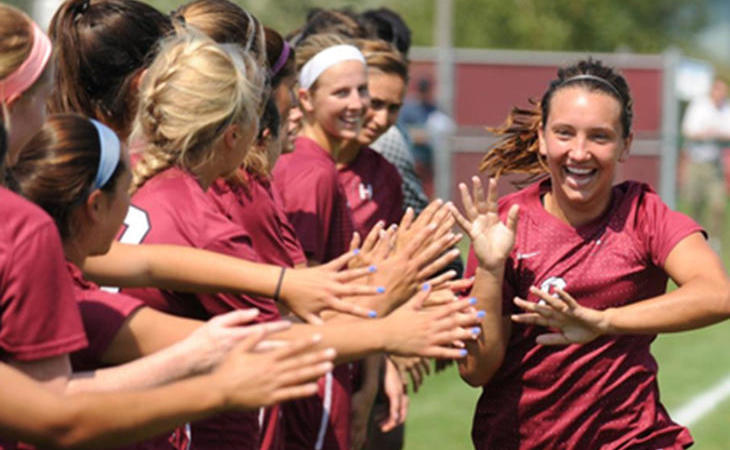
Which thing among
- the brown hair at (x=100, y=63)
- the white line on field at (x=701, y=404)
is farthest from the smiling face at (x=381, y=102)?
the white line on field at (x=701, y=404)

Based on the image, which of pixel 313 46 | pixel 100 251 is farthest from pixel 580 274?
pixel 313 46

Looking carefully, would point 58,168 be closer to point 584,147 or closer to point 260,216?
point 260,216

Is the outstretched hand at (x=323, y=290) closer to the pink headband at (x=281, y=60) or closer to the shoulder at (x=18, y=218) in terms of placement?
the shoulder at (x=18, y=218)

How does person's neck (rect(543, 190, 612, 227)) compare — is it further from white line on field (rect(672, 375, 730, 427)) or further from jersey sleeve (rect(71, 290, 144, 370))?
white line on field (rect(672, 375, 730, 427))

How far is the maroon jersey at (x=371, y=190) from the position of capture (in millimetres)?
5926

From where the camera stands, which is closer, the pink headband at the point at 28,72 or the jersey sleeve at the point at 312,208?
the pink headband at the point at 28,72

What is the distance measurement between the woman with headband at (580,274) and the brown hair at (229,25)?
35.3 inches

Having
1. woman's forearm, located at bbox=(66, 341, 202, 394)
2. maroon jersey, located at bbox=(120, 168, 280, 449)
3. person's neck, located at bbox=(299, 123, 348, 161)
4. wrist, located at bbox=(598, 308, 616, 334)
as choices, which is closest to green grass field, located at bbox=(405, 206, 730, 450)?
person's neck, located at bbox=(299, 123, 348, 161)

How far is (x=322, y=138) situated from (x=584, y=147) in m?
1.56

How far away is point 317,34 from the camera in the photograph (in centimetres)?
615

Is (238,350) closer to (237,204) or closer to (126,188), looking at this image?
(126,188)

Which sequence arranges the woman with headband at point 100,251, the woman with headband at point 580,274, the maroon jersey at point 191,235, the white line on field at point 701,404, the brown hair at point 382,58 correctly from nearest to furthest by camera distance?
the woman with headband at point 100,251, the maroon jersey at point 191,235, the woman with headband at point 580,274, the brown hair at point 382,58, the white line on field at point 701,404

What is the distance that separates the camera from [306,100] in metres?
5.83

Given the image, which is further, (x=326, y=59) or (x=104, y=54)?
(x=326, y=59)
